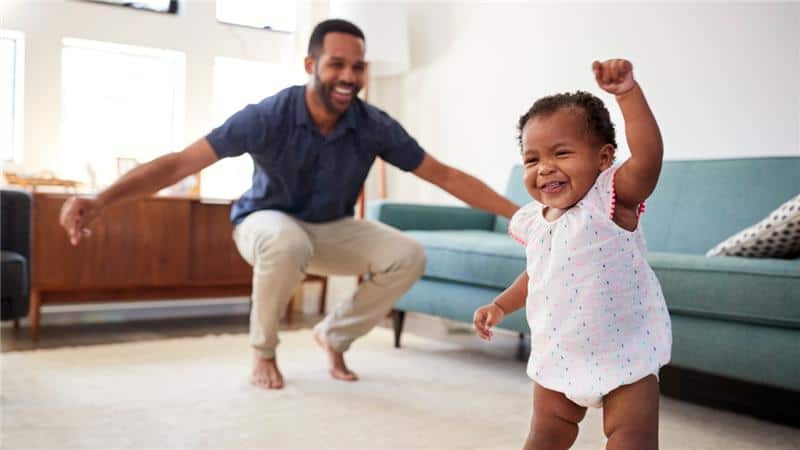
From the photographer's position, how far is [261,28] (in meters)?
4.34

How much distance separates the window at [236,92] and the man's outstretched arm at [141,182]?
1970 millimetres

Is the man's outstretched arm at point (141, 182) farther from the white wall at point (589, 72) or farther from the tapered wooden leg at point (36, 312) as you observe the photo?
the white wall at point (589, 72)

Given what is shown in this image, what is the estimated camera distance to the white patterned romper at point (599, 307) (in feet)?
3.84

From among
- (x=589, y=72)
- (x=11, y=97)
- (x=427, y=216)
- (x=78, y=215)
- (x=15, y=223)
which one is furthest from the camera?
(x=11, y=97)

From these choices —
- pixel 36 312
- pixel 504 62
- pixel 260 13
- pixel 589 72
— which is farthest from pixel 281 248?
pixel 260 13

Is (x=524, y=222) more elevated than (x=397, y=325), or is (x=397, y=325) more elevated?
(x=524, y=222)

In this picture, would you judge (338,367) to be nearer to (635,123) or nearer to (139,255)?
(139,255)

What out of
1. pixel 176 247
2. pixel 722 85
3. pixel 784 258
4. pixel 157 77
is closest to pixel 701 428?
pixel 784 258

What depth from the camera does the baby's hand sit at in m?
1.06

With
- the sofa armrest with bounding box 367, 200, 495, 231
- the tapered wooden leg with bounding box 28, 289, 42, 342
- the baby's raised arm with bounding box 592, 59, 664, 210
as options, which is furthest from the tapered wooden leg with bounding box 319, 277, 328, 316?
the baby's raised arm with bounding box 592, 59, 664, 210

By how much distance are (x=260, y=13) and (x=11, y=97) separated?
55.2 inches

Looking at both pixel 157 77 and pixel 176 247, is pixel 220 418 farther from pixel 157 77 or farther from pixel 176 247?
pixel 157 77

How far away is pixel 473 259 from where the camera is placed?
2664 millimetres

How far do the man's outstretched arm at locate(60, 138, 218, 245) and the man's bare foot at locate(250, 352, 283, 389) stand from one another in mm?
604
